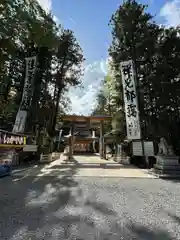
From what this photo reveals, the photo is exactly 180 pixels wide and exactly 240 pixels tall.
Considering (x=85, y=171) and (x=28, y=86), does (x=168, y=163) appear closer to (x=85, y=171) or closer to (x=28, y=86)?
(x=85, y=171)

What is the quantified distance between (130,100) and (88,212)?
686 cm

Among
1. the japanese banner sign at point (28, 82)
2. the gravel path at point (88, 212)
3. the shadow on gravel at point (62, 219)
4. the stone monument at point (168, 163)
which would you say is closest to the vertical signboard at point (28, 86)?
the japanese banner sign at point (28, 82)

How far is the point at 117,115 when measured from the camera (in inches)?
447

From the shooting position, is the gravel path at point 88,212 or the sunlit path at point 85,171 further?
the sunlit path at point 85,171

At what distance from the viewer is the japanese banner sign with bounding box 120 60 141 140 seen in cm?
911

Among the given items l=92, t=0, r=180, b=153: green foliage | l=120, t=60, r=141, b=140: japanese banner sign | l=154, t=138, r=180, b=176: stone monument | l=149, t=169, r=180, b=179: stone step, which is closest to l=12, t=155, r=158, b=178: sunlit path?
l=149, t=169, r=180, b=179: stone step

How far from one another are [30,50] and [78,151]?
49.8 feet

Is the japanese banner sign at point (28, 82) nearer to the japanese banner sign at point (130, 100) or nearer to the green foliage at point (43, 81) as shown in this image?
the green foliage at point (43, 81)

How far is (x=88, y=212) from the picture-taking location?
11.0 ft

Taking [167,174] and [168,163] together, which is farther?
[168,163]

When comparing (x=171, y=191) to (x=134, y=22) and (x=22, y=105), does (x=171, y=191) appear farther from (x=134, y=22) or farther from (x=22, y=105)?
(x=134, y=22)

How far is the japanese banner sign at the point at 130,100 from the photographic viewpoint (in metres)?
9.11

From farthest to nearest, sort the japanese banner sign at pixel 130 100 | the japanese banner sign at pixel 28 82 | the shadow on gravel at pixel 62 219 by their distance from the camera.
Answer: the japanese banner sign at pixel 28 82, the japanese banner sign at pixel 130 100, the shadow on gravel at pixel 62 219

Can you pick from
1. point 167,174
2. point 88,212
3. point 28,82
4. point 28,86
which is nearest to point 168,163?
point 167,174
